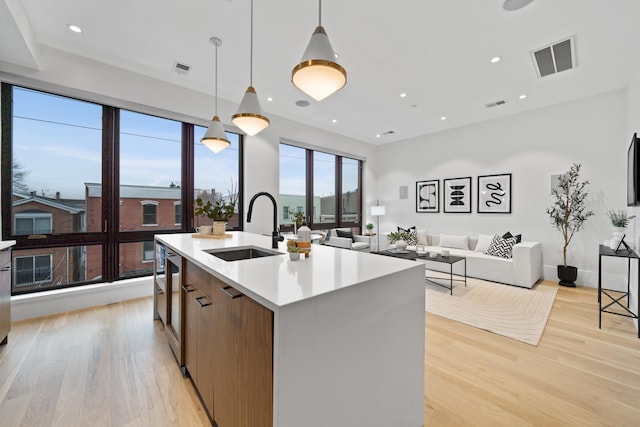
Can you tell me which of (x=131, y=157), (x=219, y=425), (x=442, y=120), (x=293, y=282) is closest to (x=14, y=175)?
(x=131, y=157)

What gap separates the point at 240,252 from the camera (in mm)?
2152

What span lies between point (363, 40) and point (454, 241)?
4.27 meters

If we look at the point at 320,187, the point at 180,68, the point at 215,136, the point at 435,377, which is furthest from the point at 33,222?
the point at 320,187

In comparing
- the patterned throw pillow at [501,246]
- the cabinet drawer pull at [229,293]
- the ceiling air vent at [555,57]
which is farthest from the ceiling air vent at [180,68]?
the patterned throw pillow at [501,246]

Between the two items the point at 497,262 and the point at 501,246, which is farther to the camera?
the point at 501,246

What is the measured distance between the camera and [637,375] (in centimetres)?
194

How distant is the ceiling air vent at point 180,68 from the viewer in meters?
3.37

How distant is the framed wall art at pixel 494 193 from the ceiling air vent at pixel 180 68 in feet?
18.3

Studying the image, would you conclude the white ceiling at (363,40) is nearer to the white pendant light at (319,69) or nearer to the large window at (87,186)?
the large window at (87,186)

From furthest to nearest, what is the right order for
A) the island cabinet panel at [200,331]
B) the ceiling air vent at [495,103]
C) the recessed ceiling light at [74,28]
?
1. the ceiling air vent at [495,103]
2. the recessed ceiling light at [74,28]
3. the island cabinet panel at [200,331]

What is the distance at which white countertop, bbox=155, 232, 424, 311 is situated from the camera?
0.96 m

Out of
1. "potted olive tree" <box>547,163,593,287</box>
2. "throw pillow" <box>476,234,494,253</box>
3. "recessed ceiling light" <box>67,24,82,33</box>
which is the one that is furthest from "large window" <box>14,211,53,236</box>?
"potted olive tree" <box>547,163,593,287</box>

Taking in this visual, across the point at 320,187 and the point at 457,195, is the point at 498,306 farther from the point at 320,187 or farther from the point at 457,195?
the point at 320,187

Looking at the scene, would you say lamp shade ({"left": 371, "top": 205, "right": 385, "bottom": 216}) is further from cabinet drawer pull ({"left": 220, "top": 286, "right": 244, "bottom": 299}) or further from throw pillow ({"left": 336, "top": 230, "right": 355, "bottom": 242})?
cabinet drawer pull ({"left": 220, "top": 286, "right": 244, "bottom": 299})
